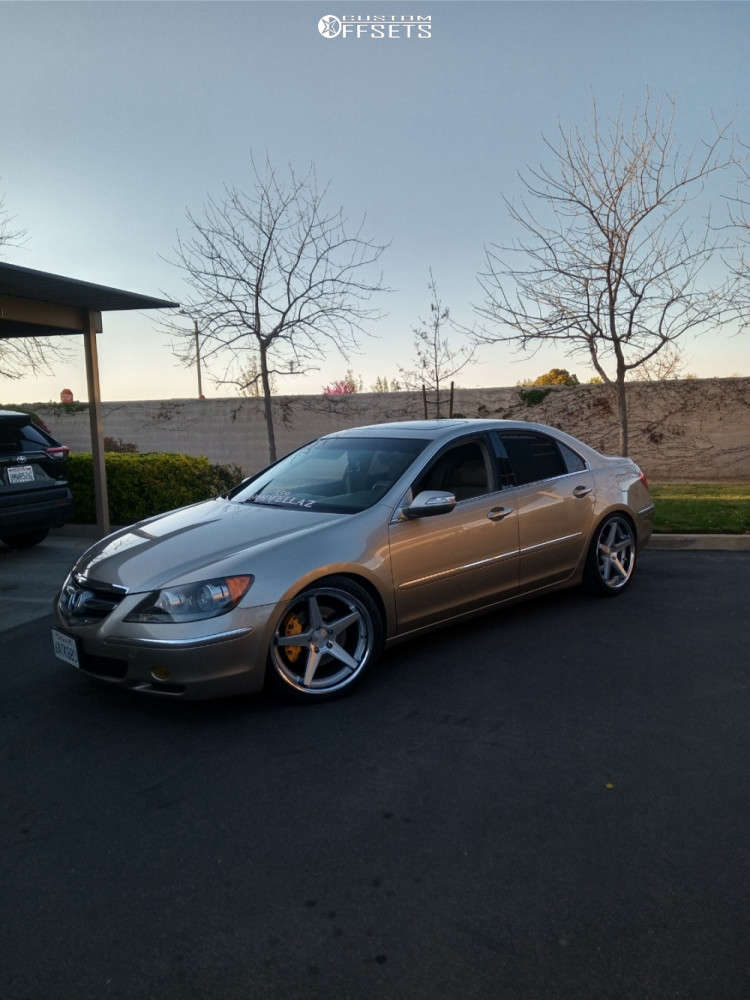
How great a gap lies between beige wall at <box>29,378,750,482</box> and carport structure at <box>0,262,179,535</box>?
9329mm

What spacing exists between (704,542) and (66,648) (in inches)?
268

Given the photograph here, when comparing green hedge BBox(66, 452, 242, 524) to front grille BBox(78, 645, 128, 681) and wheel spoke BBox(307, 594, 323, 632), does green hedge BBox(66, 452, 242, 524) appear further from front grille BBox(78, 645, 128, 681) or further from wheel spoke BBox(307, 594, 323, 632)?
wheel spoke BBox(307, 594, 323, 632)

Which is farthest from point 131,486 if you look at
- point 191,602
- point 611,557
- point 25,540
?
point 191,602

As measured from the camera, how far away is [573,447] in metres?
6.61

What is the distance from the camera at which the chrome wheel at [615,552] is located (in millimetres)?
6625

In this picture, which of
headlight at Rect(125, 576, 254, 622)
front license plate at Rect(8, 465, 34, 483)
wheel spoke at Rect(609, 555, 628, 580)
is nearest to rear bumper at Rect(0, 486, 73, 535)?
front license plate at Rect(8, 465, 34, 483)

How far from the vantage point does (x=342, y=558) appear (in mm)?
4656

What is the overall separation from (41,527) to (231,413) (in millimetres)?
11771

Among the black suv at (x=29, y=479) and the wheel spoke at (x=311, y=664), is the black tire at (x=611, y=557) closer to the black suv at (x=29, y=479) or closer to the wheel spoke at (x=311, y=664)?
the wheel spoke at (x=311, y=664)

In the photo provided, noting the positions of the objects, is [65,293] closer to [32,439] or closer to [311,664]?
[32,439]

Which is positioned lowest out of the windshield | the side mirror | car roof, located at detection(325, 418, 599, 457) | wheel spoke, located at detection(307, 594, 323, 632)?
wheel spoke, located at detection(307, 594, 323, 632)

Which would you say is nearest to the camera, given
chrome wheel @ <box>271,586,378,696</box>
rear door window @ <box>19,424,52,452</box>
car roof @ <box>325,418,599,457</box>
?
chrome wheel @ <box>271,586,378,696</box>

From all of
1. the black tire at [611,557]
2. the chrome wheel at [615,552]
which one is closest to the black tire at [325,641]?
the black tire at [611,557]

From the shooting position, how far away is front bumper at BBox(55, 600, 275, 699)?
4.17 m
